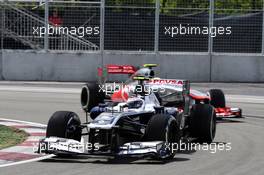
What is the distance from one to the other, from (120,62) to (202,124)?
55.7 ft

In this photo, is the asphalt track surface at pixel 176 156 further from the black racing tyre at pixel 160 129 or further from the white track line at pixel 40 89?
the black racing tyre at pixel 160 129

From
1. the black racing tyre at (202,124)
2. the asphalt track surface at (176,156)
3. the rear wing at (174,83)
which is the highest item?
the rear wing at (174,83)

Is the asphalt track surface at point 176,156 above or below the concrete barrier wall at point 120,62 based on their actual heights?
below

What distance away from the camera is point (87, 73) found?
28922 mm

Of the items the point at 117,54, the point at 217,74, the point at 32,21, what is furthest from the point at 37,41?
the point at 217,74

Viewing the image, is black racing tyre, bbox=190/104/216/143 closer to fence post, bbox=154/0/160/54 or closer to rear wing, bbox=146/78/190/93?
rear wing, bbox=146/78/190/93

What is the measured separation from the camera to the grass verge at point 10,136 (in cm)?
1203

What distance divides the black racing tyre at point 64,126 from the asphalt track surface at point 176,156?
47cm

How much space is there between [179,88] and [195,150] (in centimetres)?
187

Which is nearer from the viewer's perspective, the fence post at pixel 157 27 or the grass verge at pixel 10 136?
the grass verge at pixel 10 136

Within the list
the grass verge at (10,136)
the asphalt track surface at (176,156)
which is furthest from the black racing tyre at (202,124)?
the grass verge at (10,136)

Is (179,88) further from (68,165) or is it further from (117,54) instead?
(117,54)

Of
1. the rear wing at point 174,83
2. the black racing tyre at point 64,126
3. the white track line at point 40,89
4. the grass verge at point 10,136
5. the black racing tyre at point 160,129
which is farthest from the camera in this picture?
the white track line at point 40,89

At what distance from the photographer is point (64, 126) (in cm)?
1069
